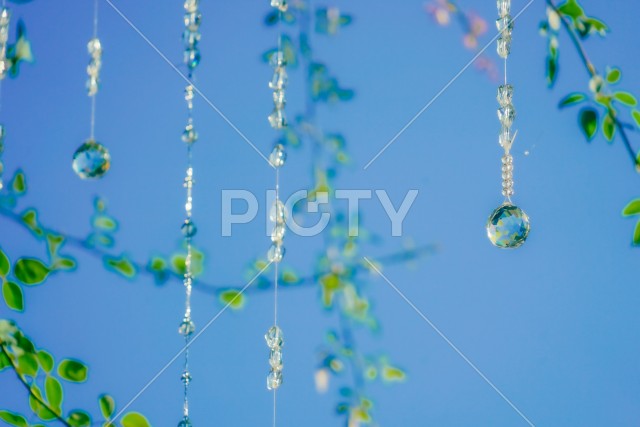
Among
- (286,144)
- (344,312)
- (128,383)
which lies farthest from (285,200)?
(128,383)

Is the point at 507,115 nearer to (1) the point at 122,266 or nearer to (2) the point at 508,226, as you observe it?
(2) the point at 508,226

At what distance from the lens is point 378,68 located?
3.78 ft

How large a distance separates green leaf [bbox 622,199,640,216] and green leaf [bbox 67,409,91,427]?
2.91ft

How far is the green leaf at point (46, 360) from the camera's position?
1.18 m

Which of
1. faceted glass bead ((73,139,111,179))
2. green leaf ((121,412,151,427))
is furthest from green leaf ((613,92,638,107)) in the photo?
green leaf ((121,412,151,427))

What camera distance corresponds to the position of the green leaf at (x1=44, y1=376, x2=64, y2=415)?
1177 millimetres

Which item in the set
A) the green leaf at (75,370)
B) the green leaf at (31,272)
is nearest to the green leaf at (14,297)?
the green leaf at (31,272)

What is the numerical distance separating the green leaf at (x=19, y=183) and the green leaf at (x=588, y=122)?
890mm

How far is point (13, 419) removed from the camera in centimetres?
118

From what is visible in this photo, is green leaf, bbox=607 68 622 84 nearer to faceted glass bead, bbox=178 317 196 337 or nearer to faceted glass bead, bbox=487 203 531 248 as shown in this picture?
faceted glass bead, bbox=487 203 531 248

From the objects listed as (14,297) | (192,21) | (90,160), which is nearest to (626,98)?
(192,21)

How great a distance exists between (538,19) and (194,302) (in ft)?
2.26

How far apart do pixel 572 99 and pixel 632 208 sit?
0.61ft

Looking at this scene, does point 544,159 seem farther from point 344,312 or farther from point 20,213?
point 20,213
